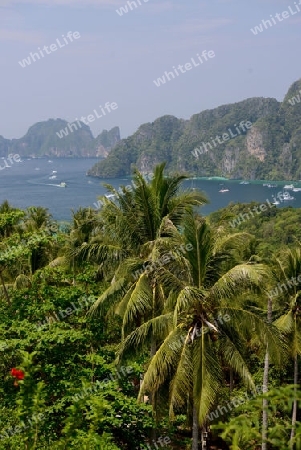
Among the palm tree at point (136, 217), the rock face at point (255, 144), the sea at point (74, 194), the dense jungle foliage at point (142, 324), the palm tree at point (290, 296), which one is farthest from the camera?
the rock face at point (255, 144)

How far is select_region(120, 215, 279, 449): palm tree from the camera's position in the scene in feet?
24.3

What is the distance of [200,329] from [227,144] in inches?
6929

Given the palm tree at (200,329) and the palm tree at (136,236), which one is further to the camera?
the palm tree at (136,236)

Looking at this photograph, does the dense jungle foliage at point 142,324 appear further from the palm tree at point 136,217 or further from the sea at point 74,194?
the sea at point 74,194

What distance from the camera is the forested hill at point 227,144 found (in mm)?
158000

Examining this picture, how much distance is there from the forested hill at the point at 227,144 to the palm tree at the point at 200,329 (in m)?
148

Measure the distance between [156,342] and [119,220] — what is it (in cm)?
251

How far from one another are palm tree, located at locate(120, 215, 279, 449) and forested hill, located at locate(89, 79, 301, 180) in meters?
148

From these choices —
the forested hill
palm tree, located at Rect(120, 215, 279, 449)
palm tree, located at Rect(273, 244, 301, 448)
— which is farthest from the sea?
palm tree, located at Rect(120, 215, 279, 449)

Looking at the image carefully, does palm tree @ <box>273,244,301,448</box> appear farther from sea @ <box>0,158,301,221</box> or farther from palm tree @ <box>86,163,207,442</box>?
sea @ <box>0,158,301,221</box>

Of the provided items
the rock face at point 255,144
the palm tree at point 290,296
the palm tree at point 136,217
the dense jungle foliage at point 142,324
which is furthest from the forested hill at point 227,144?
the dense jungle foliage at point 142,324

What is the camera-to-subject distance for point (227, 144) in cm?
17850

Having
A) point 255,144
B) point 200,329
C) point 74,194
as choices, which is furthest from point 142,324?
point 255,144

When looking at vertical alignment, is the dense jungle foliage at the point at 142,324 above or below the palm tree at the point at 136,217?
below
